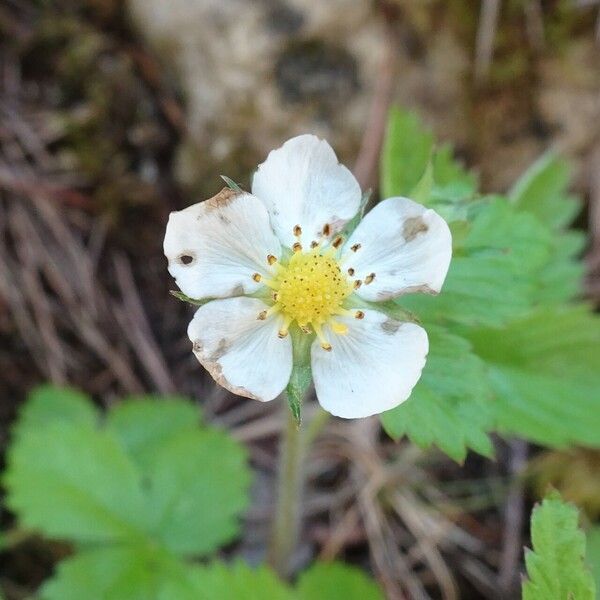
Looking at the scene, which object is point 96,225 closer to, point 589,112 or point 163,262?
point 163,262

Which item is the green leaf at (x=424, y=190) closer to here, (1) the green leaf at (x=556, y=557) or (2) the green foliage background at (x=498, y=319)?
(2) the green foliage background at (x=498, y=319)

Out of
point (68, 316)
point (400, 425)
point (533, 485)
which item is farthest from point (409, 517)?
point (68, 316)

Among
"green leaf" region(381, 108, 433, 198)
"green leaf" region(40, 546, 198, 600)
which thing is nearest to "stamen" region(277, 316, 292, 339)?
"green leaf" region(381, 108, 433, 198)

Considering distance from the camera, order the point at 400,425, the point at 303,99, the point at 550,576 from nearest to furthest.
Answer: the point at 550,576, the point at 400,425, the point at 303,99

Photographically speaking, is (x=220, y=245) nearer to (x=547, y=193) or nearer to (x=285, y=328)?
(x=285, y=328)

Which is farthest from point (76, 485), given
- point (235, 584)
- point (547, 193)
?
point (547, 193)

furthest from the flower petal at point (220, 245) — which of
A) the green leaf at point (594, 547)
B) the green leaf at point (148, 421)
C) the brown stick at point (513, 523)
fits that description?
the brown stick at point (513, 523)

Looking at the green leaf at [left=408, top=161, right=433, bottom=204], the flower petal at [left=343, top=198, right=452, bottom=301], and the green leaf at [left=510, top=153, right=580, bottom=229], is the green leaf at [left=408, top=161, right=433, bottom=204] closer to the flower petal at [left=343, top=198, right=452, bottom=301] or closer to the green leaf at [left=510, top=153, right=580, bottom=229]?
the flower petal at [left=343, top=198, right=452, bottom=301]
